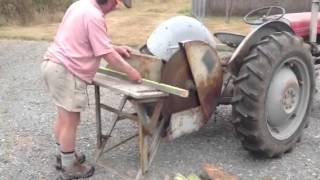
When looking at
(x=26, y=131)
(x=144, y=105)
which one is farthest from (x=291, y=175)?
(x=26, y=131)

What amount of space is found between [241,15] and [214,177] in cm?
918

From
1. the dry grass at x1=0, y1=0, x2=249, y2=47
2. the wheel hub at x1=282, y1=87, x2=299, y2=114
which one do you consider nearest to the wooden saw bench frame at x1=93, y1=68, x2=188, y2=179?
the wheel hub at x1=282, y1=87, x2=299, y2=114

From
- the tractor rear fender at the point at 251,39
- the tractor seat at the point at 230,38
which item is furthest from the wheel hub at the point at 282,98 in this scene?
the tractor seat at the point at 230,38

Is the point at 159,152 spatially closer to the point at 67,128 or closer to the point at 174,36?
the point at 67,128

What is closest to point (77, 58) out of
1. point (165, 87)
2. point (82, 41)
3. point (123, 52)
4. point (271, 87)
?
point (82, 41)

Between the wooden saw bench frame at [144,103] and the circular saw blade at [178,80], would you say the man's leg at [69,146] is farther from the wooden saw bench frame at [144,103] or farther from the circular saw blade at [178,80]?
the circular saw blade at [178,80]

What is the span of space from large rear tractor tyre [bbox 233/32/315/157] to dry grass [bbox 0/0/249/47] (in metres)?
5.30

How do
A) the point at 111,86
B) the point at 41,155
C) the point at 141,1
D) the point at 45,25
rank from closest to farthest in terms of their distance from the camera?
the point at 111,86, the point at 41,155, the point at 45,25, the point at 141,1

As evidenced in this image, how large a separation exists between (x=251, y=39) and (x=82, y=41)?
1.43 m

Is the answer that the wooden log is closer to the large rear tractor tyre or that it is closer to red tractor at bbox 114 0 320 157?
red tractor at bbox 114 0 320 157

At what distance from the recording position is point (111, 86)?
421cm

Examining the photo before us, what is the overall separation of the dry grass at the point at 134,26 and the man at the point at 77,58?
5.65m

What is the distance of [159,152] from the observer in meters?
4.91

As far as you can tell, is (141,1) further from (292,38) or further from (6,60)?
(292,38)
